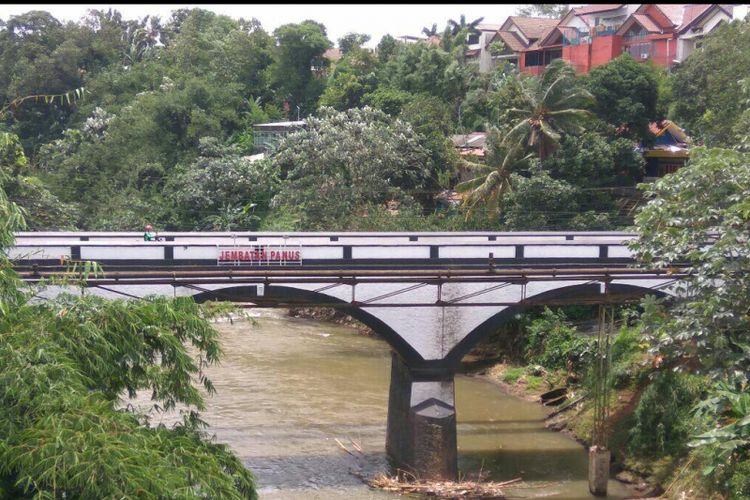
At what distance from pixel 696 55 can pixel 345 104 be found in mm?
17116

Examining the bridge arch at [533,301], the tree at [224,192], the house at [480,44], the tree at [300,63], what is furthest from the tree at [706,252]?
the house at [480,44]

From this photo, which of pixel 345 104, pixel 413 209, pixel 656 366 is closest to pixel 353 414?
pixel 656 366

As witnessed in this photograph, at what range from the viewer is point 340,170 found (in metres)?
33.1

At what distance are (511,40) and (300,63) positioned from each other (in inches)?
559

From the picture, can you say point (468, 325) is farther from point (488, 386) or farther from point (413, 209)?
point (413, 209)

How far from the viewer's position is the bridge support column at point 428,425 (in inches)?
655

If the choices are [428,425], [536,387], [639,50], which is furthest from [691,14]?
[428,425]

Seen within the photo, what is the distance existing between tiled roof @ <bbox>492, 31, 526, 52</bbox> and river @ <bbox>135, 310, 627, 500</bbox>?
31.3 metres

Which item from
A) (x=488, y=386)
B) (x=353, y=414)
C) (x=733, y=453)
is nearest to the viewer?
(x=733, y=453)

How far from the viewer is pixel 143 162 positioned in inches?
1499

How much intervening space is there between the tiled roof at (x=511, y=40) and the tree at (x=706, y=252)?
40633 millimetres

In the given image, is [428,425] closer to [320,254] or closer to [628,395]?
[320,254]

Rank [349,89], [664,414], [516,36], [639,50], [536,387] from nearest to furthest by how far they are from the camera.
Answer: [664,414], [536,387], [349,89], [639,50], [516,36]

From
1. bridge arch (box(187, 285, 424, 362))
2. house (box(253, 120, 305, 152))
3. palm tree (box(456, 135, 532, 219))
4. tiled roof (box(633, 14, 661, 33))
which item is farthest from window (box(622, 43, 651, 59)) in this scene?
bridge arch (box(187, 285, 424, 362))
